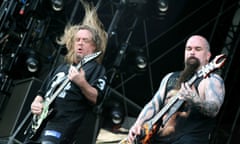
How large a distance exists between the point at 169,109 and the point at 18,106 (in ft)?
7.57

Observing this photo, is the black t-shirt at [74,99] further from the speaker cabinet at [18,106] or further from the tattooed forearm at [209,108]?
the speaker cabinet at [18,106]

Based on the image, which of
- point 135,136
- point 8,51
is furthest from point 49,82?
point 8,51

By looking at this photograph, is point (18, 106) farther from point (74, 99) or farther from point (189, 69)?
point (189, 69)

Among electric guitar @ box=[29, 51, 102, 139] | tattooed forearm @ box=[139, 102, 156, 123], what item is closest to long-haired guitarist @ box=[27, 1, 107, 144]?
electric guitar @ box=[29, 51, 102, 139]

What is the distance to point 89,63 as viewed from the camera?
3.48 metres

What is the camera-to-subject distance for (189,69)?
3.16 metres

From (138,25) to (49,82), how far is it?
2.94 m

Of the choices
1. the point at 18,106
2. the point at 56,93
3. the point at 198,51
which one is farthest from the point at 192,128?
the point at 18,106

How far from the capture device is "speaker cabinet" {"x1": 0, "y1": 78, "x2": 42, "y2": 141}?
15.8ft

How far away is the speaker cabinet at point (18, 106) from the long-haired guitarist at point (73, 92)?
1.31 meters

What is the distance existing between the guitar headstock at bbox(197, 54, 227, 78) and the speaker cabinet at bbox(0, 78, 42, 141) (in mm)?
2353

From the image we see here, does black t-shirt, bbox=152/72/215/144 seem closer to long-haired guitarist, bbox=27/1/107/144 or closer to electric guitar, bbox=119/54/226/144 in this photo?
electric guitar, bbox=119/54/226/144

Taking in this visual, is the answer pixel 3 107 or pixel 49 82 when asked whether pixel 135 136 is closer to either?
pixel 49 82

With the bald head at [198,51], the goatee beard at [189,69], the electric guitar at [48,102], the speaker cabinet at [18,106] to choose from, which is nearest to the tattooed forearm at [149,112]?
the goatee beard at [189,69]
